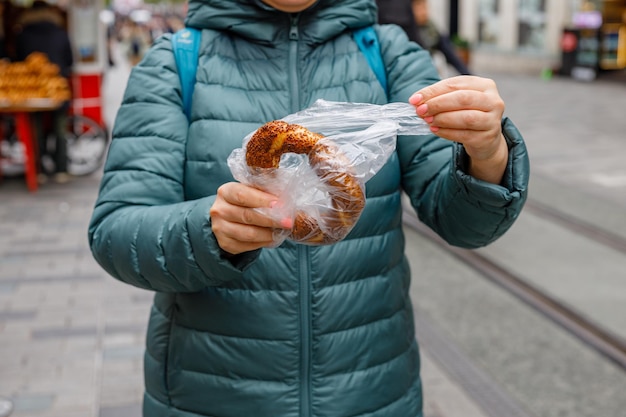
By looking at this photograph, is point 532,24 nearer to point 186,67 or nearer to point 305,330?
point 186,67

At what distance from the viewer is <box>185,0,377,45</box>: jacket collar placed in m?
1.73

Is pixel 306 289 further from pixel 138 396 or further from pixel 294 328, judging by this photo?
pixel 138 396

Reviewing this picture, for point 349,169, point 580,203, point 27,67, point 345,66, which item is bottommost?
point 580,203

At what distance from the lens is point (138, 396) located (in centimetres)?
381

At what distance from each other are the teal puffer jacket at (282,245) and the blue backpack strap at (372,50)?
2cm

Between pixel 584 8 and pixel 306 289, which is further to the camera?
pixel 584 8

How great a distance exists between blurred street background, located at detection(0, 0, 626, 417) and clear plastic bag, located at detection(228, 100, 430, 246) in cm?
253

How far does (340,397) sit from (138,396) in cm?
236

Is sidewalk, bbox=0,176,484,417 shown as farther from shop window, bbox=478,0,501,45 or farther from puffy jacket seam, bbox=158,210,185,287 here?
shop window, bbox=478,0,501,45

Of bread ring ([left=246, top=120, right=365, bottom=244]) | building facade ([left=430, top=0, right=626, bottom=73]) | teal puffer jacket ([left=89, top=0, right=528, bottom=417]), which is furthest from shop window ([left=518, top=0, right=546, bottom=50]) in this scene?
bread ring ([left=246, top=120, right=365, bottom=244])

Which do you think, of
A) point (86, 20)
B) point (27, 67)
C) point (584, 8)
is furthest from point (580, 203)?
point (584, 8)

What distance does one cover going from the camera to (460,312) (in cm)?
486

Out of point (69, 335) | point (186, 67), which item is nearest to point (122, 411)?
point (69, 335)

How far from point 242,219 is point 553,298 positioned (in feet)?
13.4
